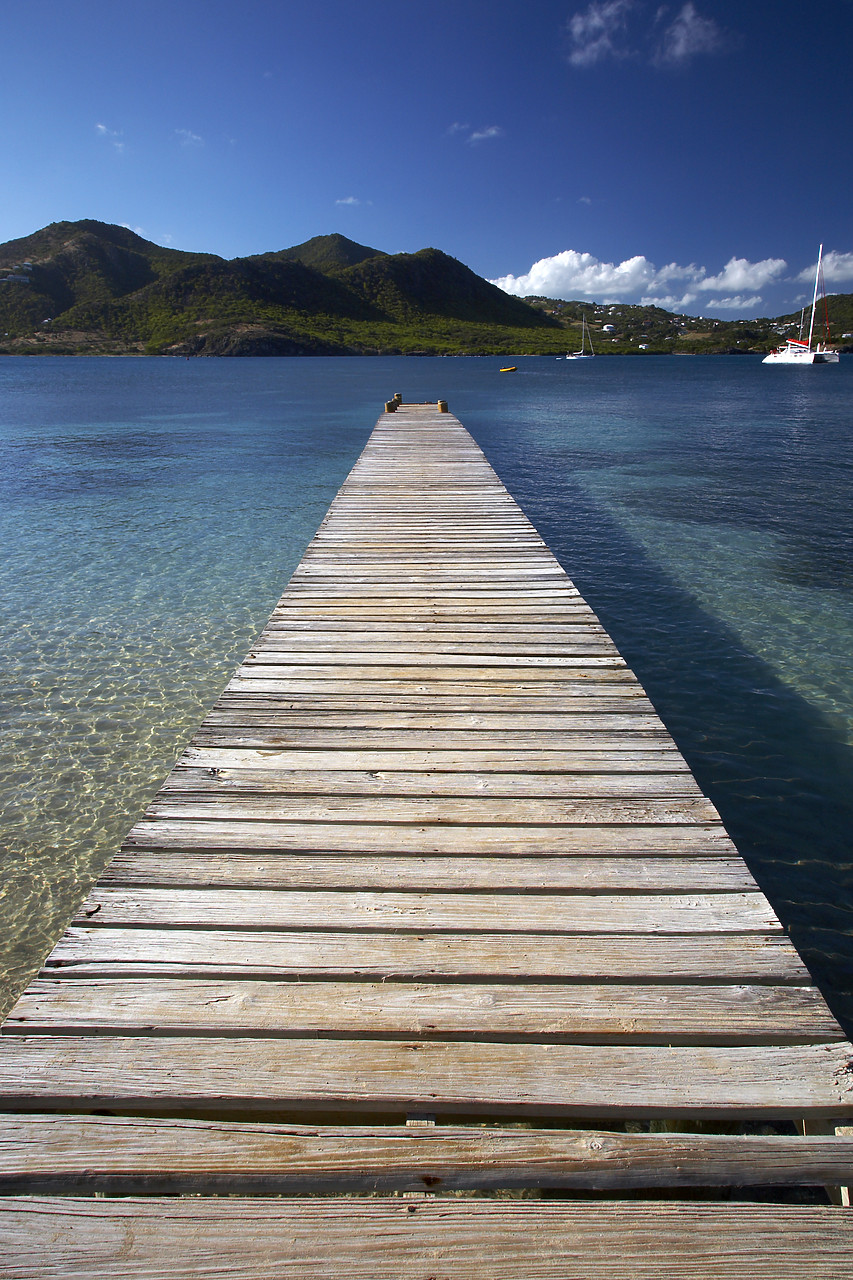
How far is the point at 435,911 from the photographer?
8.08ft

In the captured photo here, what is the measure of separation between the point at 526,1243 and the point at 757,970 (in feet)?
3.68

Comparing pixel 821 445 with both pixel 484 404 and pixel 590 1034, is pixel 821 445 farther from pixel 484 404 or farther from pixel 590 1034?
pixel 590 1034

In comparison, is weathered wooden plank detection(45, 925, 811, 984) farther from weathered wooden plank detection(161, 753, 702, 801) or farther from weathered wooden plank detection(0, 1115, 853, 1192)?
weathered wooden plank detection(161, 753, 702, 801)

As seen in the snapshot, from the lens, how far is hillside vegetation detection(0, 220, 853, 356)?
126625mm

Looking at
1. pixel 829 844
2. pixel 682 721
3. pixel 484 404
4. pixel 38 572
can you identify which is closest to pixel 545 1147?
pixel 829 844

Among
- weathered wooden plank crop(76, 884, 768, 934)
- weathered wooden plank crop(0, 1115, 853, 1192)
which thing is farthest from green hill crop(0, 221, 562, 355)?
weathered wooden plank crop(0, 1115, 853, 1192)

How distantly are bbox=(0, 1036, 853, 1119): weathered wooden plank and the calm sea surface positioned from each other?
2.33m

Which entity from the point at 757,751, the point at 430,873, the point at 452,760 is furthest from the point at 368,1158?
the point at 757,751

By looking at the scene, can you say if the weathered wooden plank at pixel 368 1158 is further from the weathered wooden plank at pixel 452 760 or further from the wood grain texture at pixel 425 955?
the weathered wooden plank at pixel 452 760

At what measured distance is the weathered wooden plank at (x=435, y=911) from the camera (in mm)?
2393

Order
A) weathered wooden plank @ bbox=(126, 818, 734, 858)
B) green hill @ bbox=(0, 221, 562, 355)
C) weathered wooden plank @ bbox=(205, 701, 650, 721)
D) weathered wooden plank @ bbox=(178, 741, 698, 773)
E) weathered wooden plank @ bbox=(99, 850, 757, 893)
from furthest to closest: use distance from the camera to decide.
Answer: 1. green hill @ bbox=(0, 221, 562, 355)
2. weathered wooden plank @ bbox=(205, 701, 650, 721)
3. weathered wooden plank @ bbox=(178, 741, 698, 773)
4. weathered wooden plank @ bbox=(126, 818, 734, 858)
5. weathered wooden plank @ bbox=(99, 850, 757, 893)

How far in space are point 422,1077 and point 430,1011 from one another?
224mm

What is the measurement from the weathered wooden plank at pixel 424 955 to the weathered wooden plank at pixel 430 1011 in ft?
0.14

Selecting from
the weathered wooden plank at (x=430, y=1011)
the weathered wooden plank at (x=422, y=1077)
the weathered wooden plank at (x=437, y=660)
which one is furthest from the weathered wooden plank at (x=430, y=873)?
the weathered wooden plank at (x=437, y=660)
